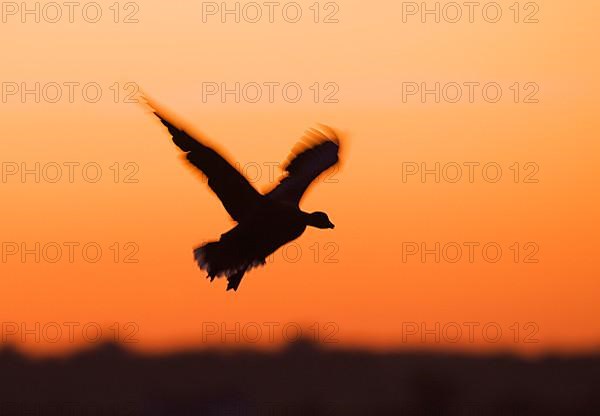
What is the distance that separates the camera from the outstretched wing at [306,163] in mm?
23969

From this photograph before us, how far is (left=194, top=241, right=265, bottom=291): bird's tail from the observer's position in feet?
74.9

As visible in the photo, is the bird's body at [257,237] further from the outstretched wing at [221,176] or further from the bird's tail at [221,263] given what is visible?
the outstretched wing at [221,176]

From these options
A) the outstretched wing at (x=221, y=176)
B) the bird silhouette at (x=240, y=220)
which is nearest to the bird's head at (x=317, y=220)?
the bird silhouette at (x=240, y=220)

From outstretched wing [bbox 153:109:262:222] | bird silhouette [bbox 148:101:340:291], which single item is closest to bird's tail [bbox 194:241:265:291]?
bird silhouette [bbox 148:101:340:291]

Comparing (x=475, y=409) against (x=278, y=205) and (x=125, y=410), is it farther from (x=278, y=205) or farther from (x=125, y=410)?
(x=278, y=205)

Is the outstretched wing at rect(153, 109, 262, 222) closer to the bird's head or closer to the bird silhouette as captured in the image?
the bird silhouette

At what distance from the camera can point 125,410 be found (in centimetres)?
6412

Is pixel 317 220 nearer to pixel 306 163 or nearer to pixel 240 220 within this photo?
pixel 240 220

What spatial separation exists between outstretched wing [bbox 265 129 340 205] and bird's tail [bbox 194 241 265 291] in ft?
3.22

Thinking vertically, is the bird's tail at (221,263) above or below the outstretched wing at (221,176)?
below

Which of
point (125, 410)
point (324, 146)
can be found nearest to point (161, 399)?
point (125, 410)

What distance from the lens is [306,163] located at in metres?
25.1

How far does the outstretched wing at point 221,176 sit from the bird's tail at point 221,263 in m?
0.53

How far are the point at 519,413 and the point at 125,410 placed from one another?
13.2 metres
